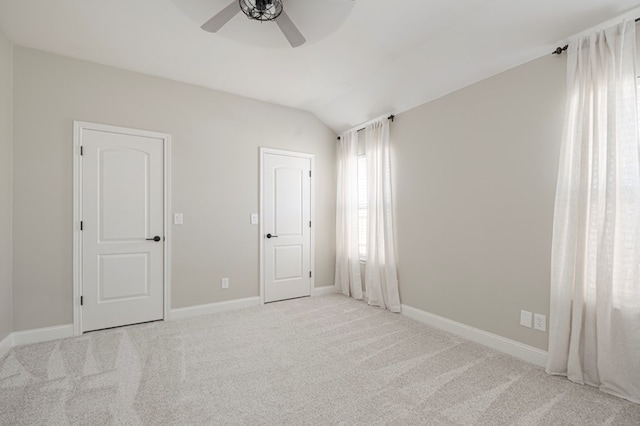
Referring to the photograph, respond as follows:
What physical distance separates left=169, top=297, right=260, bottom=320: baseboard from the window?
1634 mm

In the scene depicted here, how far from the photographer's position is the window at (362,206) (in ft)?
14.5

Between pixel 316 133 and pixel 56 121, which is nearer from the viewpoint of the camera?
pixel 56 121

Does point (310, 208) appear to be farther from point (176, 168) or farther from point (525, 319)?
point (525, 319)

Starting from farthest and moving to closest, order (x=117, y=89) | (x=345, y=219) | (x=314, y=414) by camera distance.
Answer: (x=345, y=219)
(x=117, y=89)
(x=314, y=414)

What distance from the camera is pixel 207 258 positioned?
3.86 metres

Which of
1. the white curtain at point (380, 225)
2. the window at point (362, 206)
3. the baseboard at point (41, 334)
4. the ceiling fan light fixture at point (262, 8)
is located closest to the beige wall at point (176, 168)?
the baseboard at point (41, 334)

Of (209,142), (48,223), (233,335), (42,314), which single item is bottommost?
(233,335)

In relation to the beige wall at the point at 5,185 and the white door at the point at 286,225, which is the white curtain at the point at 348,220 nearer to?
the white door at the point at 286,225

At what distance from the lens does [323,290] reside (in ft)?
15.7

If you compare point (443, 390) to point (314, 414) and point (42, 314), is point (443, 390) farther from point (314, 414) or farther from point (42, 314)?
point (42, 314)

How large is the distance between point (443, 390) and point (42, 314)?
147 inches

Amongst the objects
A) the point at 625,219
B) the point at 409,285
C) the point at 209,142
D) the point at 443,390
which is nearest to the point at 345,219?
the point at 409,285

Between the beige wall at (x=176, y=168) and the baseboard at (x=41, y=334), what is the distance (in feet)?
0.20

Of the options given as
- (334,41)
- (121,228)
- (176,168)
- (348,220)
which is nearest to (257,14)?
(334,41)
